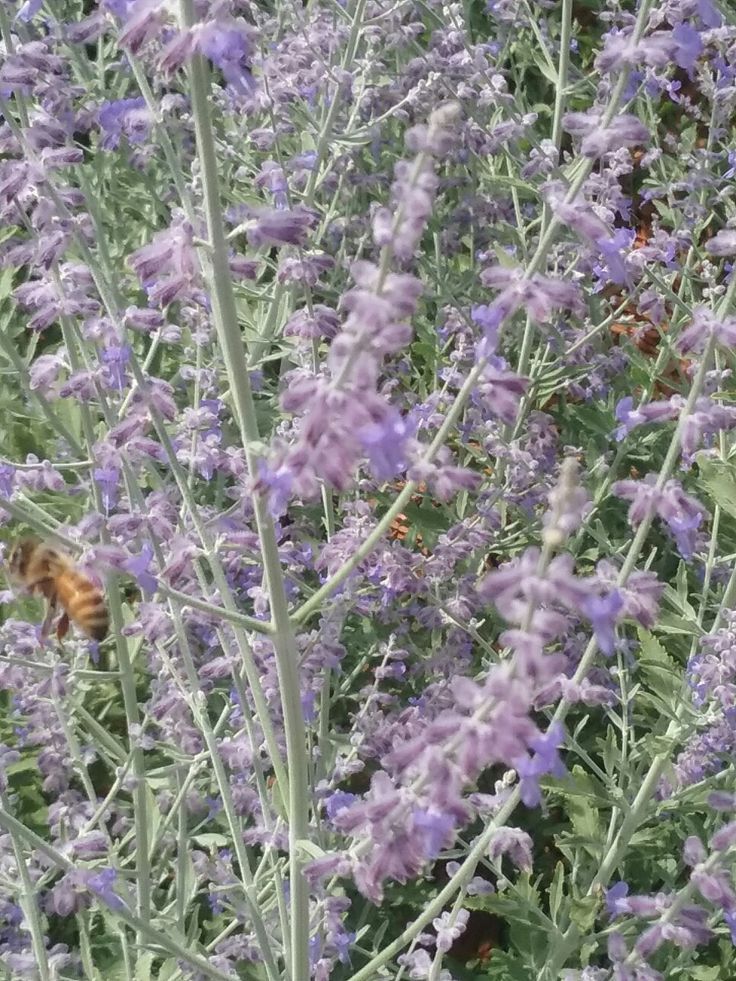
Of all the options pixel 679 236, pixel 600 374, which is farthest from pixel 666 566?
pixel 679 236

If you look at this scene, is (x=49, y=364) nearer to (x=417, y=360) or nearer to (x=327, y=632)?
(x=327, y=632)

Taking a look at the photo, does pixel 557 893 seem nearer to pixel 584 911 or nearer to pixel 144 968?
pixel 584 911

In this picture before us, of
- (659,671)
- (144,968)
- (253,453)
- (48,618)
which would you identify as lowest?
(144,968)

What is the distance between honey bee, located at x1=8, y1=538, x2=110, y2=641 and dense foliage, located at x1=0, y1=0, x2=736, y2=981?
78mm

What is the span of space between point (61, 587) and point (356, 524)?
32.0 inches

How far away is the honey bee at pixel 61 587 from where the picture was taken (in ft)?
7.57

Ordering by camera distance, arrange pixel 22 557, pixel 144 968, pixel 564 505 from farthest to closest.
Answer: pixel 144 968 → pixel 22 557 → pixel 564 505

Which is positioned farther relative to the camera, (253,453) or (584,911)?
(584,911)

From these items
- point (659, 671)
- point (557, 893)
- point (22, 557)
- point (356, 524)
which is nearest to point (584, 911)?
point (557, 893)

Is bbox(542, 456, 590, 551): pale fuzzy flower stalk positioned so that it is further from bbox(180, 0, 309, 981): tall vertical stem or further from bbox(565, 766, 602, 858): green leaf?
bbox(565, 766, 602, 858): green leaf

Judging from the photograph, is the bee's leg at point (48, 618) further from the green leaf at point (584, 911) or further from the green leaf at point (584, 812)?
the green leaf at point (584, 911)

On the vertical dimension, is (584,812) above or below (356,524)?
below

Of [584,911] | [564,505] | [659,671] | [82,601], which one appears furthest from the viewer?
[584,911]

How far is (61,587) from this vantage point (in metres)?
2.36
